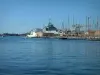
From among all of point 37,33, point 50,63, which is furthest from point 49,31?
point 50,63

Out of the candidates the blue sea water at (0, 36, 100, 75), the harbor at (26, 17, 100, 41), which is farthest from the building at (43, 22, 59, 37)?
the blue sea water at (0, 36, 100, 75)

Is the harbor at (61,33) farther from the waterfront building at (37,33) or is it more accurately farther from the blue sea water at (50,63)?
the blue sea water at (50,63)

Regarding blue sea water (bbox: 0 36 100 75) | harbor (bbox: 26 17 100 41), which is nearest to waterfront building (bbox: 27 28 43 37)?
harbor (bbox: 26 17 100 41)

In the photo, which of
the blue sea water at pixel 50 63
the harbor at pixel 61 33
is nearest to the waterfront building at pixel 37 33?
the harbor at pixel 61 33

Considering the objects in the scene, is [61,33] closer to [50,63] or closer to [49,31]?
[49,31]

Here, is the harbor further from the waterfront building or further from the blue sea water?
the blue sea water

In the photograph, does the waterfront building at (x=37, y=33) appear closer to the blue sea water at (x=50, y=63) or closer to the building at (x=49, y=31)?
the building at (x=49, y=31)

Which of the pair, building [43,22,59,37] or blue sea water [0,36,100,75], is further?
building [43,22,59,37]

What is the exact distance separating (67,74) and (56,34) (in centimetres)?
14703

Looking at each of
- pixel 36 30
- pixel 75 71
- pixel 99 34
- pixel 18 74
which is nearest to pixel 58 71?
pixel 75 71

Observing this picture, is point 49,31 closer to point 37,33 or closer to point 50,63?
point 37,33

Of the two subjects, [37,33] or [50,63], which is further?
[37,33]

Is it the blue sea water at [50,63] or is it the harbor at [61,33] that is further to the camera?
the harbor at [61,33]

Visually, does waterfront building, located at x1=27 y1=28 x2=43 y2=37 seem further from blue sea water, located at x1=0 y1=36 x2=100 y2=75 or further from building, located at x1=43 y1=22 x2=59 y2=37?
blue sea water, located at x1=0 y1=36 x2=100 y2=75
